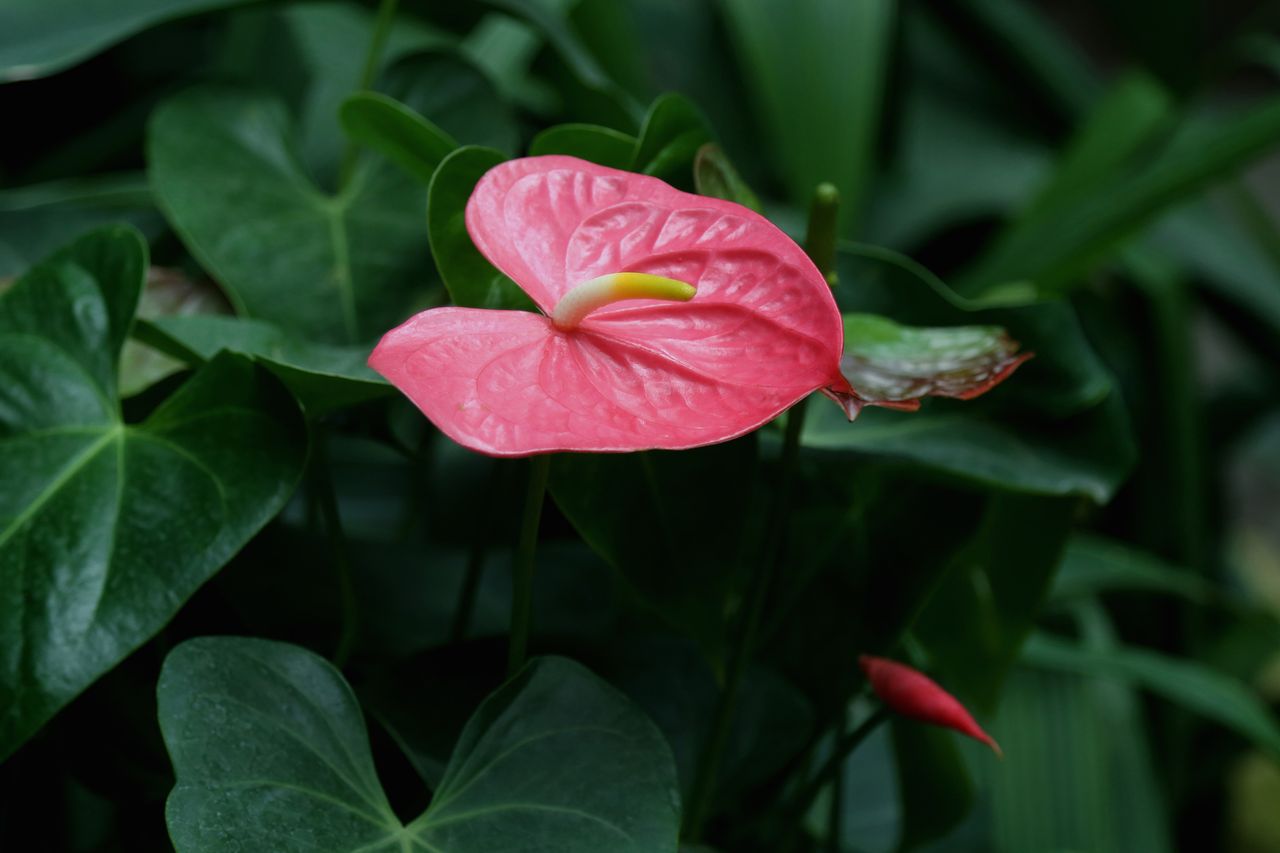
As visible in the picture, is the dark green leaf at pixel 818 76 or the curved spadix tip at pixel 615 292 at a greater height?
the curved spadix tip at pixel 615 292

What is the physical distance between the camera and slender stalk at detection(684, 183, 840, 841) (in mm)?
393

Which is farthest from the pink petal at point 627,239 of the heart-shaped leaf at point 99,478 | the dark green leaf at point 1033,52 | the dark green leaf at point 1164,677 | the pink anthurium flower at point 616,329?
the dark green leaf at point 1033,52

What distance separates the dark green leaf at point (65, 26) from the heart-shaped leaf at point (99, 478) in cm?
19

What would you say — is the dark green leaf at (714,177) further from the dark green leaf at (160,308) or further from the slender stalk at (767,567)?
the dark green leaf at (160,308)

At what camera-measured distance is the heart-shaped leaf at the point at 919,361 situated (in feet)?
1.20

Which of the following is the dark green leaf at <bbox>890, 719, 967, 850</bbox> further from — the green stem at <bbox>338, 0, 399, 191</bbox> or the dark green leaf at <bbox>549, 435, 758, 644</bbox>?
the green stem at <bbox>338, 0, 399, 191</bbox>

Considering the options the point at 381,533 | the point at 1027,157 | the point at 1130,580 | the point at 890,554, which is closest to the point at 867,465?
the point at 890,554

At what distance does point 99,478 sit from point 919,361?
0.31 m

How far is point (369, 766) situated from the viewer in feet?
1.19

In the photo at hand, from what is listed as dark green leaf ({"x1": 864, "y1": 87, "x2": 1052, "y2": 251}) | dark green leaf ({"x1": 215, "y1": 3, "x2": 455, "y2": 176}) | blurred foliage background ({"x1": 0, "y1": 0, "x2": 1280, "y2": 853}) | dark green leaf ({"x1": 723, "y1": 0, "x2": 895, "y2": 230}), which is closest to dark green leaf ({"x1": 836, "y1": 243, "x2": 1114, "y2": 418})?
blurred foliage background ({"x1": 0, "y1": 0, "x2": 1280, "y2": 853})

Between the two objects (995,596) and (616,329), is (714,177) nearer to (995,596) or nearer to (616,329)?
(616,329)

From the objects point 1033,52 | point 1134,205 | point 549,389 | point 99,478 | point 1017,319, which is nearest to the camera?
point 549,389

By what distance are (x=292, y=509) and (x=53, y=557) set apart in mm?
338

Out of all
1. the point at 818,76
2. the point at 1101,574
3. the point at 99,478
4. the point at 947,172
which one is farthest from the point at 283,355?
the point at 947,172
